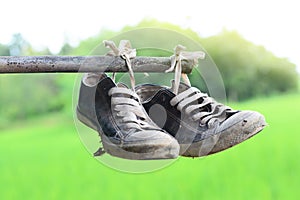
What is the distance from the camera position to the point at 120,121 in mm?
1435

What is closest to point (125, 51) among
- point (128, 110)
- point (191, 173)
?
point (128, 110)

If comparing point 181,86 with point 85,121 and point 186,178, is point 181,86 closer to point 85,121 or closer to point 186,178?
point 85,121

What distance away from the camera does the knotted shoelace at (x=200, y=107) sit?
146cm

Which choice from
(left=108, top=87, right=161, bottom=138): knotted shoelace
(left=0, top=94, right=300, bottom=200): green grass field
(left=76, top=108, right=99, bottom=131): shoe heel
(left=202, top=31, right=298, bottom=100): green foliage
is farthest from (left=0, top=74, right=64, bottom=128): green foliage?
(left=108, top=87, right=161, bottom=138): knotted shoelace

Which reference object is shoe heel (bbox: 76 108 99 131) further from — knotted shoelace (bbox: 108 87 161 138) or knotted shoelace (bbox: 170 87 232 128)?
knotted shoelace (bbox: 170 87 232 128)

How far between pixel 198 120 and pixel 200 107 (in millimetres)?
48

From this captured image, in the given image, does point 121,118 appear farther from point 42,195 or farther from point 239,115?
point 42,195

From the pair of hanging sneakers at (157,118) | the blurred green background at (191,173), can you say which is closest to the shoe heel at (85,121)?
the pair of hanging sneakers at (157,118)

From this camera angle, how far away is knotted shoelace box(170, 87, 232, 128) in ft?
4.80

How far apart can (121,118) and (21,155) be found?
6281mm

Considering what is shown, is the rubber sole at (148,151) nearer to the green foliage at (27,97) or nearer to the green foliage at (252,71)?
the green foliage at (252,71)

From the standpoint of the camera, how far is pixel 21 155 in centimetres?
748

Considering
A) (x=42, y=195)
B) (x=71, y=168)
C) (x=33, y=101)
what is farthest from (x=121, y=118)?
(x=33, y=101)

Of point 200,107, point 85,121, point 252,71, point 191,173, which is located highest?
point 200,107
